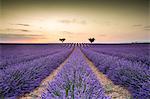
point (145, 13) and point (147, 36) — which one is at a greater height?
point (145, 13)

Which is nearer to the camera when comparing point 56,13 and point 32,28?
point 56,13

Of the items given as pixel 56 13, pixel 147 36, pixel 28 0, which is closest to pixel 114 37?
pixel 147 36

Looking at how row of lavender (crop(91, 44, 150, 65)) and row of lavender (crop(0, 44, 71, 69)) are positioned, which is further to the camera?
row of lavender (crop(91, 44, 150, 65))

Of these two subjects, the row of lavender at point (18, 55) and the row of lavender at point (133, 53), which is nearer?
the row of lavender at point (18, 55)

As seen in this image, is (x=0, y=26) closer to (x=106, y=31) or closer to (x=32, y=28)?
(x=32, y=28)

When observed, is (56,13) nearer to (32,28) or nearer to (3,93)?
(32,28)

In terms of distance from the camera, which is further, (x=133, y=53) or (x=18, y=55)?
(x=133, y=53)

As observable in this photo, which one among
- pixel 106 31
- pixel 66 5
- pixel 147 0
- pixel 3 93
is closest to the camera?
pixel 3 93

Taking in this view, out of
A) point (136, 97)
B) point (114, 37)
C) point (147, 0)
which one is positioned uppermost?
point (147, 0)

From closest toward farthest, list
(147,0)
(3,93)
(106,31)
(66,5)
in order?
(3,93)
(66,5)
(147,0)
(106,31)
